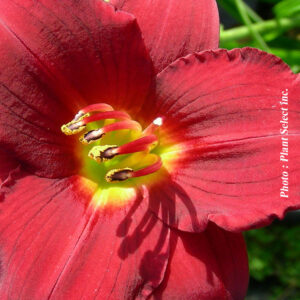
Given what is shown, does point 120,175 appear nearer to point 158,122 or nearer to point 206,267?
point 158,122

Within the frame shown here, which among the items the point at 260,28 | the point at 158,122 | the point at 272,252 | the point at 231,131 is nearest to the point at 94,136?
the point at 158,122

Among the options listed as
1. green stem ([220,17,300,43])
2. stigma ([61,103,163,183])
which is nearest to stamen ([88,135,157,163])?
stigma ([61,103,163,183])

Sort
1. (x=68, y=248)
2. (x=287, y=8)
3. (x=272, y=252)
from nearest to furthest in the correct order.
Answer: (x=68, y=248)
(x=287, y=8)
(x=272, y=252)

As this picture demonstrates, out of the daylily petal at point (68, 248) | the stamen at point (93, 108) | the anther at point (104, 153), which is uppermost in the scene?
the stamen at point (93, 108)

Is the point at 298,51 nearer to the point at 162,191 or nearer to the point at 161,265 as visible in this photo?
the point at 162,191

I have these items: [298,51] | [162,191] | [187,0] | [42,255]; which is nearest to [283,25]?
[298,51]

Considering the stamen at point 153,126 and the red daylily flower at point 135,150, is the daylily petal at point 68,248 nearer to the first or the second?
the red daylily flower at point 135,150

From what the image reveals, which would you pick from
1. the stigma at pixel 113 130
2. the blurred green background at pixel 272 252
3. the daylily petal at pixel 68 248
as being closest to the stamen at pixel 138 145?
the stigma at pixel 113 130
